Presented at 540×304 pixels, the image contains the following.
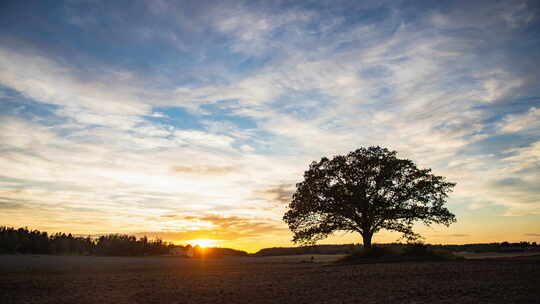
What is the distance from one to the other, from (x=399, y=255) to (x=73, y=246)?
60.6 meters

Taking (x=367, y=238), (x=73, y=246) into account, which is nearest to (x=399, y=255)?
(x=367, y=238)

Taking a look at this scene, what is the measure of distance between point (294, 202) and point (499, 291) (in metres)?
26.0

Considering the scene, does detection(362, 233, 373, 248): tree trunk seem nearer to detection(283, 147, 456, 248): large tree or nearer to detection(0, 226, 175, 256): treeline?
detection(283, 147, 456, 248): large tree

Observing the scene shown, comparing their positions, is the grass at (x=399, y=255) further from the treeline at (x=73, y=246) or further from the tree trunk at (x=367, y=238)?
the treeline at (x=73, y=246)

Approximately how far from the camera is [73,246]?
66.8 metres

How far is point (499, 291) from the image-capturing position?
35.1 feet

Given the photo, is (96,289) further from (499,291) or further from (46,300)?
(499,291)

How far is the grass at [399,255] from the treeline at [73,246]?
4015 cm

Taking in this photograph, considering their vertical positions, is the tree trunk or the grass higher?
the tree trunk

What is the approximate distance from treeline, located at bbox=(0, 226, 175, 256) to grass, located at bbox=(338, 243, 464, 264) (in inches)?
1581

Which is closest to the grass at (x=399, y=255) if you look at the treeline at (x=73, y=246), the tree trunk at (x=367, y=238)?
the tree trunk at (x=367, y=238)

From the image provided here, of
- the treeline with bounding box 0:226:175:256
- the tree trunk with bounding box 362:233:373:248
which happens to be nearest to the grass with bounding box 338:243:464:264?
the tree trunk with bounding box 362:233:373:248

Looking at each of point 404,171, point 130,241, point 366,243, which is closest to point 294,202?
point 366,243

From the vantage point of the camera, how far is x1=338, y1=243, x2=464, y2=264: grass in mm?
27453
